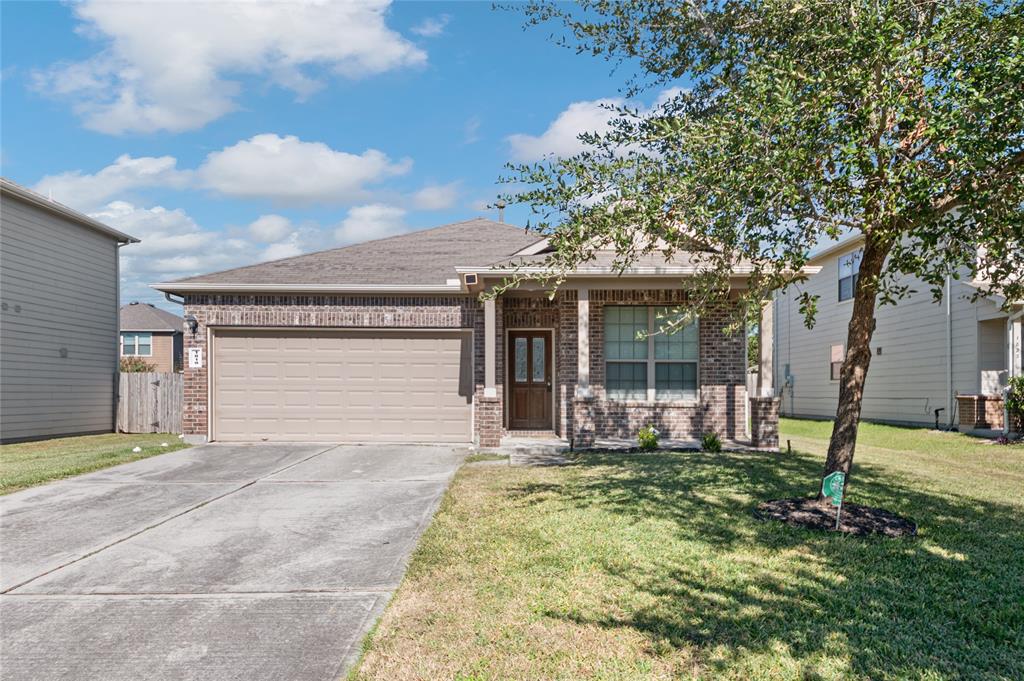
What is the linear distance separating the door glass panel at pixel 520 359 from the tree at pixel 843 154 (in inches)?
264

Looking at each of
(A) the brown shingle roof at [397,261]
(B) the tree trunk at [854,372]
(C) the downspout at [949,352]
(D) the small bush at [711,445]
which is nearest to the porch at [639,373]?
(D) the small bush at [711,445]

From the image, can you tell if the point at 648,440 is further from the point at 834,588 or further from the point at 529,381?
the point at 834,588

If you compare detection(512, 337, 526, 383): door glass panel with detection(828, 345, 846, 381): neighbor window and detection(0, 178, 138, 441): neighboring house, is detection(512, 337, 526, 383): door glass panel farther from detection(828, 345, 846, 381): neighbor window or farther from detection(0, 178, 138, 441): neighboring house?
detection(828, 345, 846, 381): neighbor window

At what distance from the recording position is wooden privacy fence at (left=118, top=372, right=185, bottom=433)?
56.8 feet

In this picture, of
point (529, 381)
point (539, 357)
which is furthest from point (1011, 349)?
point (529, 381)

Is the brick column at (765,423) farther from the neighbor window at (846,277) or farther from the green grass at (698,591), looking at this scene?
the neighbor window at (846,277)

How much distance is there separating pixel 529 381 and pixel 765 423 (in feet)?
15.3

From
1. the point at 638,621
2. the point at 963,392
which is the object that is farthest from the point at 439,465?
the point at 963,392

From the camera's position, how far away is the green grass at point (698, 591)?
348 cm

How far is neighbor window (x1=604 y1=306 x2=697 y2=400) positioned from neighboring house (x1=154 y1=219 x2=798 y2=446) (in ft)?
0.07

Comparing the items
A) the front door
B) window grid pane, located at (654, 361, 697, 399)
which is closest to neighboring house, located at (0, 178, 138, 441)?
the front door

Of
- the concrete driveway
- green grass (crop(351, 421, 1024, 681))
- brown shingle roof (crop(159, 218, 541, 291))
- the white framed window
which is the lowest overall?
the concrete driveway

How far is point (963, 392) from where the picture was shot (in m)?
15.8

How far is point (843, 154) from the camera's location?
4797mm
